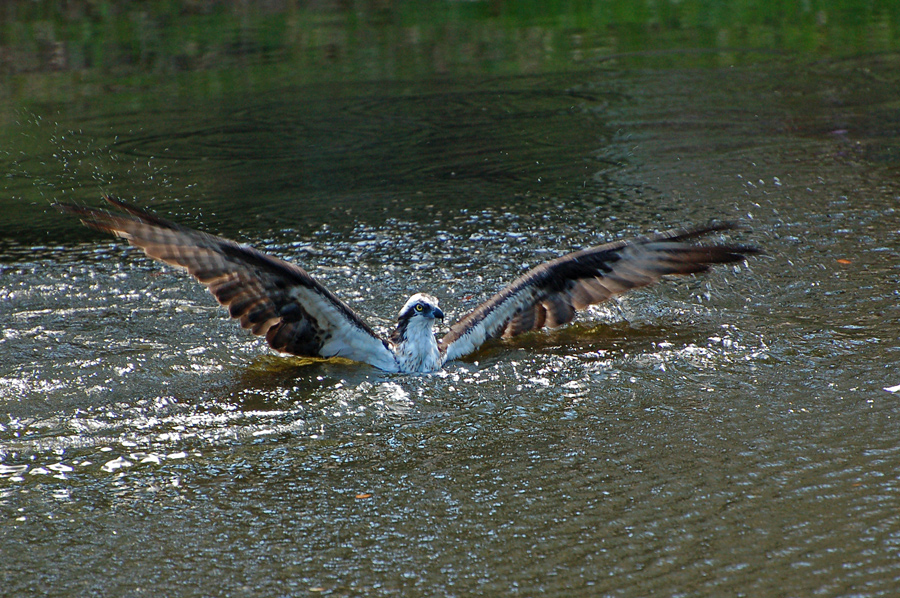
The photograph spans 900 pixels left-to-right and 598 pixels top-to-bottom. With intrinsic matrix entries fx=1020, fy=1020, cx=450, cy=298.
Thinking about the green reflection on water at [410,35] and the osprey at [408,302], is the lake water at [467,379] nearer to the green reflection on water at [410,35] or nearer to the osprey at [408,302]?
the osprey at [408,302]

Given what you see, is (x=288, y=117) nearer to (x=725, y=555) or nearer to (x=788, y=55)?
(x=788, y=55)

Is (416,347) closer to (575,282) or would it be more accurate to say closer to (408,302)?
(408,302)


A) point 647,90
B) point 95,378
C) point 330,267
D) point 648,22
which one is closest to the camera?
point 95,378

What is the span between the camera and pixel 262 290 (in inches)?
216

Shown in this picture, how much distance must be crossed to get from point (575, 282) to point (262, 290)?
73.3 inches

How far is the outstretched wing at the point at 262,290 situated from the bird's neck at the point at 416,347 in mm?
70

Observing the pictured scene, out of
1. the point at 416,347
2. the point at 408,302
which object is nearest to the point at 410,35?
the point at 408,302

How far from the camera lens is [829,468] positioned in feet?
13.9

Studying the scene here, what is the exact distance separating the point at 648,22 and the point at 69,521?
45.8 feet

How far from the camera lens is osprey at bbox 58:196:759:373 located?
17.1 feet

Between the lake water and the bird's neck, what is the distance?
119 millimetres

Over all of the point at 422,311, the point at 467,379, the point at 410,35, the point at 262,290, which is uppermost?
the point at 410,35

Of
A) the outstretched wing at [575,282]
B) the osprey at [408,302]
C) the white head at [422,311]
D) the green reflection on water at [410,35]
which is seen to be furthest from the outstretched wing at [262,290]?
the green reflection on water at [410,35]

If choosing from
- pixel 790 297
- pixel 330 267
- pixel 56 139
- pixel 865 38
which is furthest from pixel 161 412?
pixel 865 38
